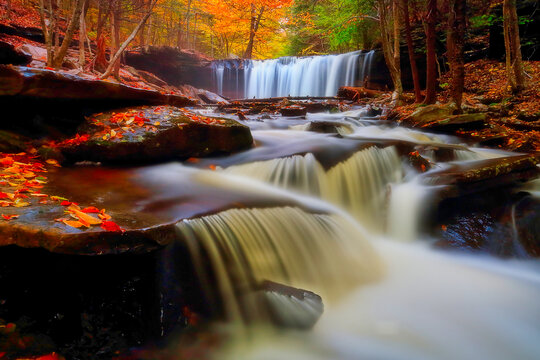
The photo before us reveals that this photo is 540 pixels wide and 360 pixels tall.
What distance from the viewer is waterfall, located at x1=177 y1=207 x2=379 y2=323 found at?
10.4ft

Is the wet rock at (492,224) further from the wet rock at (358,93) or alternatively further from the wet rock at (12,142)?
the wet rock at (358,93)

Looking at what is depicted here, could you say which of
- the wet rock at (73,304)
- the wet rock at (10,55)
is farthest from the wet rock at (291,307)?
the wet rock at (10,55)

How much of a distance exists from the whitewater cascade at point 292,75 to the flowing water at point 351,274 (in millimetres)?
13058

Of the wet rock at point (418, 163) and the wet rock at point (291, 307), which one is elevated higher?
the wet rock at point (418, 163)

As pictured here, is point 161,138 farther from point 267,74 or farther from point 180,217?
point 267,74

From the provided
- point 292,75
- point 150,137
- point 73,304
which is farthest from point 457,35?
point 292,75

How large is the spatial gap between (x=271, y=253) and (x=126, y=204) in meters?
1.73

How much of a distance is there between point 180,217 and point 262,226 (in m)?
0.99

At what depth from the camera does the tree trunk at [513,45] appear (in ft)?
30.0

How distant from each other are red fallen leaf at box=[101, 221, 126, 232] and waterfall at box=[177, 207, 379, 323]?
0.57 meters

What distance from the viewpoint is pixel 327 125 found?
8.98 meters

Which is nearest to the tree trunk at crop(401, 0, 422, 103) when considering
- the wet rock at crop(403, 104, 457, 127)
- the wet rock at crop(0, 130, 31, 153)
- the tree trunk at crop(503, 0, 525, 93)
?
the wet rock at crop(403, 104, 457, 127)

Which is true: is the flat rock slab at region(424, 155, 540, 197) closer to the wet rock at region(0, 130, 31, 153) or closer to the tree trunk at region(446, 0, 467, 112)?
the tree trunk at region(446, 0, 467, 112)

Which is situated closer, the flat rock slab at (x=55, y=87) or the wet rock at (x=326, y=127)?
the flat rock slab at (x=55, y=87)
